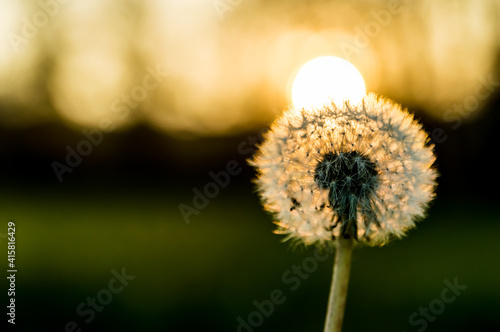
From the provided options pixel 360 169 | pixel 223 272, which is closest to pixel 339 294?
pixel 360 169

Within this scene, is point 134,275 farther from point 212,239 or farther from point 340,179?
point 340,179

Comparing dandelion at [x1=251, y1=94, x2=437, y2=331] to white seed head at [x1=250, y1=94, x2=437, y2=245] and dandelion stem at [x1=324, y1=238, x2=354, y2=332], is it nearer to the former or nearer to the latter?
white seed head at [x1=250, y1=94, x2=437, y2=245]

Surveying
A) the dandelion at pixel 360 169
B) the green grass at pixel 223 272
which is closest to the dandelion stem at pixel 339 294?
the dandelion at pixel 360 169

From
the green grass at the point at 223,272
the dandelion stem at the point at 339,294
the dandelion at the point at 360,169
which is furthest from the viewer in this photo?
the green grass at the point at 223,272

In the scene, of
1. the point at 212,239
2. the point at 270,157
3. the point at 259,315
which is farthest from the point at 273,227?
the point at 270,157

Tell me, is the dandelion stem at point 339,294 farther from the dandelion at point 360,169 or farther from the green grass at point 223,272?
the green grass at point 223,272

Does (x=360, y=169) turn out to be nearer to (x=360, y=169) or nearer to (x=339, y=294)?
(x=360, y=169)

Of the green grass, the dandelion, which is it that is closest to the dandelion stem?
the dandelion
